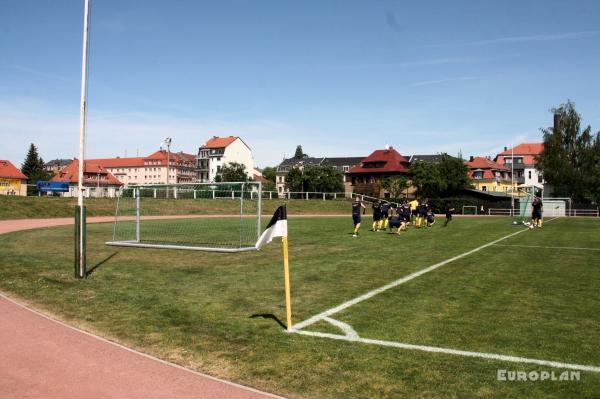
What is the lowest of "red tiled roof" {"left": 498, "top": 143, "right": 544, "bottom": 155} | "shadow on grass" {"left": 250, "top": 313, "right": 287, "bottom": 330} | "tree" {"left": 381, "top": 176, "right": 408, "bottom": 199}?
"shadow on grass" {"left": 250, "top": 313, "right": 287, "bottom": 330}

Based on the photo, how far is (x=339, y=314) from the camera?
24.6ft

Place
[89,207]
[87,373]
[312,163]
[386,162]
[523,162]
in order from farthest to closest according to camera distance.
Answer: [312,163], [523,162], [386,162], [89,207], [87,373]

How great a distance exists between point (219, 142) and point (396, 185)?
7025 centimetres

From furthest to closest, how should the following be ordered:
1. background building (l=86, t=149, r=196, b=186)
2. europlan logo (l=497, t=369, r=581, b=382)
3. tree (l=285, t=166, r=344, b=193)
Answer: background building (l=86, t=149, r=196, b=186) → tree (l=285, t=166, r=344, b=193) → europlan logo (l=497, t=369, r=581, b=382)

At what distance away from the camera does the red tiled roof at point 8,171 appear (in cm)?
8162

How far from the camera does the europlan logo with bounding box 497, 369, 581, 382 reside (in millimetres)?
4898

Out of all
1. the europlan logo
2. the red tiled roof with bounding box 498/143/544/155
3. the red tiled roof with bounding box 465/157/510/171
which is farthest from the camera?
the red tiled roof with bounding box 498/143/544/155

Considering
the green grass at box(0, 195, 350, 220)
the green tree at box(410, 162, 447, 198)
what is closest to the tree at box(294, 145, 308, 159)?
the green tree at box(410, 162, 447, 198)

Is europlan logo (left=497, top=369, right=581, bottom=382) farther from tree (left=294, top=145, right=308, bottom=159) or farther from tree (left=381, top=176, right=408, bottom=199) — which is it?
tree (left=294, top=145, right=308, bottom=159)

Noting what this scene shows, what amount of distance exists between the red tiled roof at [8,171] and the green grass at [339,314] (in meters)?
79.1

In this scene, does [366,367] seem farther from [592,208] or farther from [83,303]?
[592,208]

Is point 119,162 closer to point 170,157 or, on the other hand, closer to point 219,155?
point 170,157

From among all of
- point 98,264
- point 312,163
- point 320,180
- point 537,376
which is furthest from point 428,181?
point 537,376

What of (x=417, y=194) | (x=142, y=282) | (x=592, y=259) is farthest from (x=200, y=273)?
(x=417, y=194)
